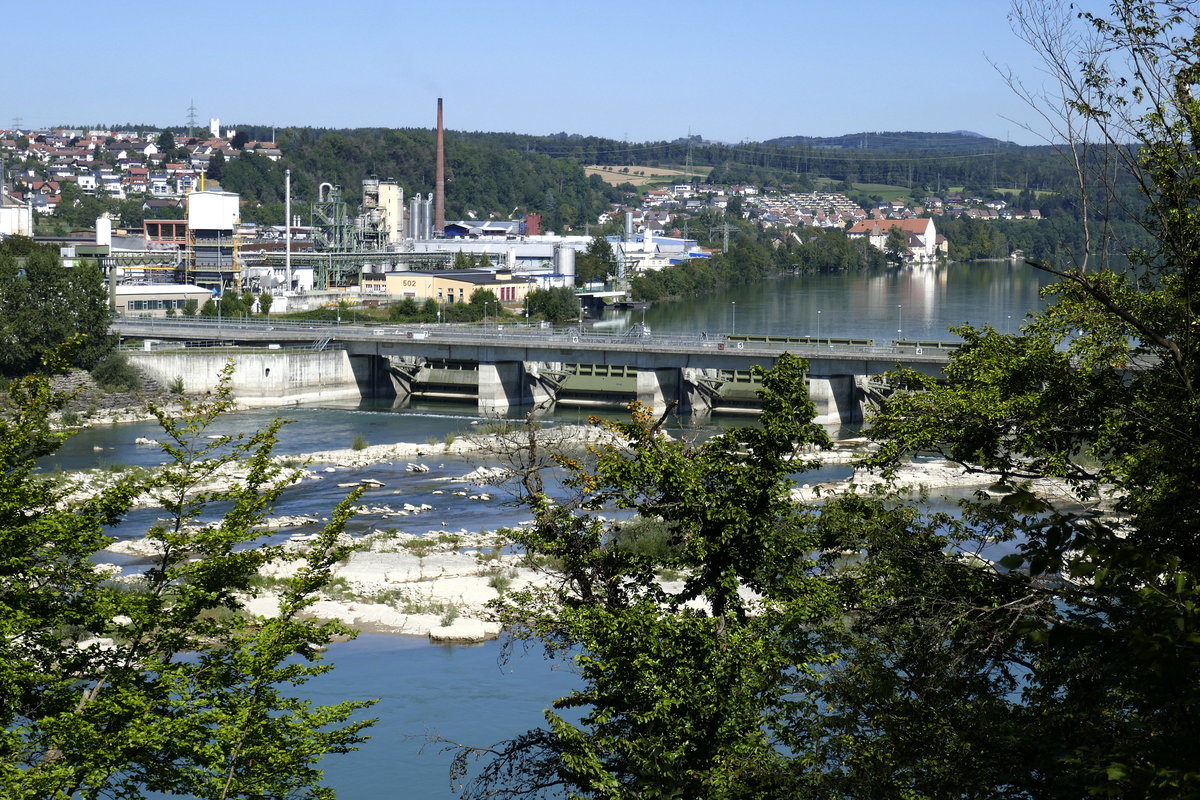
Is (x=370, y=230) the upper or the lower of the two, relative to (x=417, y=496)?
upper

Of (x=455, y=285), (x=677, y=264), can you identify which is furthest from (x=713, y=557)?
(x=677, y=264)

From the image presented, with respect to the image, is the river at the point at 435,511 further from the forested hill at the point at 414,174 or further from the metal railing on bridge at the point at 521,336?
the forested hill at the point at 414,174

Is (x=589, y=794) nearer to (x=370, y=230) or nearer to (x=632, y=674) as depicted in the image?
(x=632, y=674)

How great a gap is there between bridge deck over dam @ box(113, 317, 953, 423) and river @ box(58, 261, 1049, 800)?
6.64 feet

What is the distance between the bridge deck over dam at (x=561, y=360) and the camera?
4400cm

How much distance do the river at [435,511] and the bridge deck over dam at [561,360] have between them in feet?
6.64

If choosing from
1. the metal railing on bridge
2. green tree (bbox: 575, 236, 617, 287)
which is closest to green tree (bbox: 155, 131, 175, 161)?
green tree (bbox: 575, 236, 617, 287)

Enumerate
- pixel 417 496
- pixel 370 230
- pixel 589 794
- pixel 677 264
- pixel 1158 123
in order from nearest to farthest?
pixel 1158 123 → pixel 589 794 → pixel 417 496 → pixel 370 230 → pixel 677 264

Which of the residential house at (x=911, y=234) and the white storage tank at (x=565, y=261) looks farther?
the residential house at (x=911, y=234)

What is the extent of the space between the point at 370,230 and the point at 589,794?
262 ft

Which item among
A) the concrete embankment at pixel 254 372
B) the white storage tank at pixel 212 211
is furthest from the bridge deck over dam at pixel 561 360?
the white storage tank at pixel 212 211

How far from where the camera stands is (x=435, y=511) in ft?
98.8

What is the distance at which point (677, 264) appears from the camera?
4053 inches

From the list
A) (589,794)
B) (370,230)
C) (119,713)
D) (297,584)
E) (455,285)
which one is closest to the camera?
(119,713)
